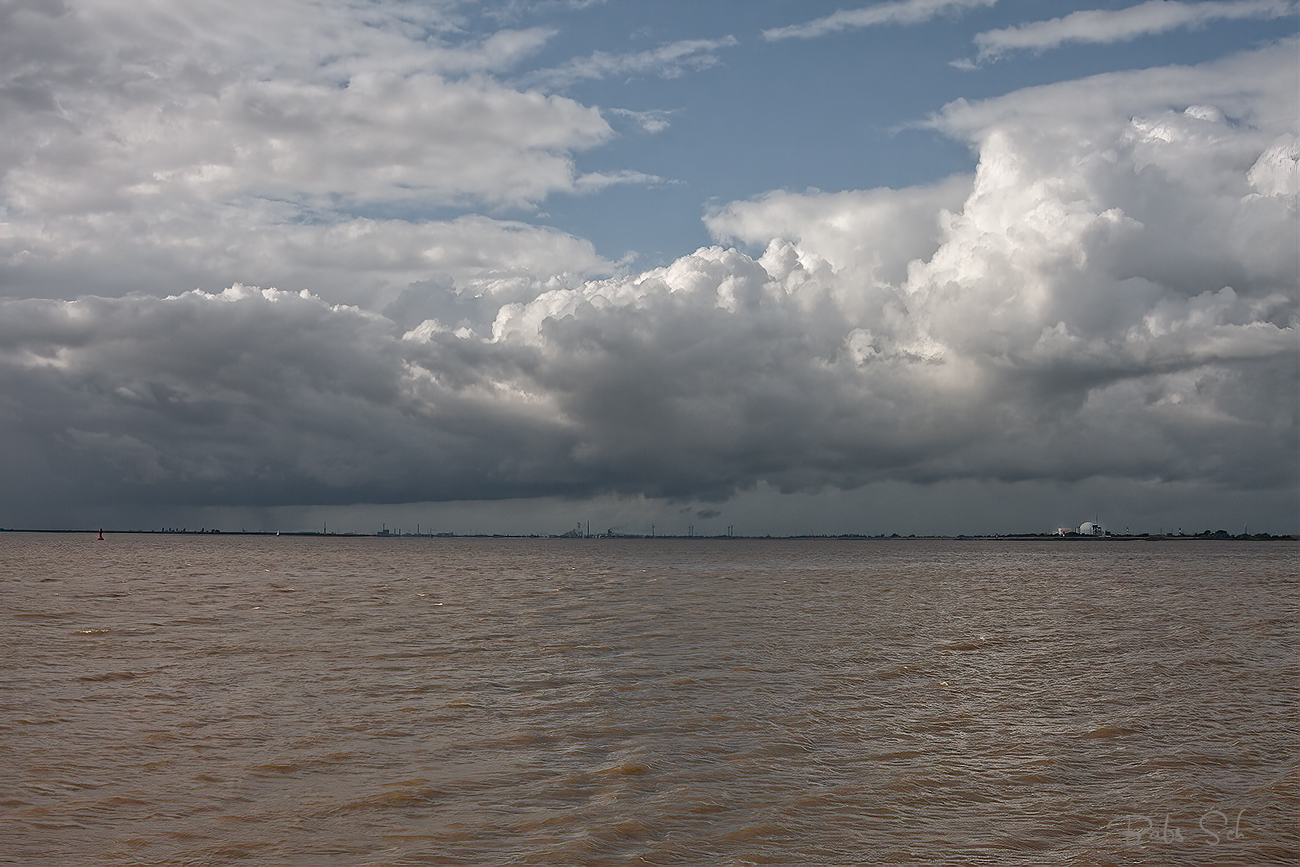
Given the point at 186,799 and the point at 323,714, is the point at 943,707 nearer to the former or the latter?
the point at 323,714

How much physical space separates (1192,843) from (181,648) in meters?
27.6

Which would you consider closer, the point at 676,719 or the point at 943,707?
the point at 676,719

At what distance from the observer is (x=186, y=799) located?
12492 millimetres

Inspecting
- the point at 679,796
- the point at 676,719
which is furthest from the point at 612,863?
the point at 676,719

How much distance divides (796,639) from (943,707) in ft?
41.0

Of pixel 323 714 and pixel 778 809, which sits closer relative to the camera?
pixel 778 809

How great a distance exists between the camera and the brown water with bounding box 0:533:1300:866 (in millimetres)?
10930

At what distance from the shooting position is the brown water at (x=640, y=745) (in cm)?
1093

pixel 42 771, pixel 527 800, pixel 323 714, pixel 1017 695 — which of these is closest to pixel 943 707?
pixel 1017 695

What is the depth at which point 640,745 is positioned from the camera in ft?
51.5

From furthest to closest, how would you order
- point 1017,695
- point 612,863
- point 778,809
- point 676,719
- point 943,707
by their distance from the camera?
point 1017,695
point 943,707
point 676,719
point 778,809
point 612,863

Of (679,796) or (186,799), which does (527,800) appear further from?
(186,799)

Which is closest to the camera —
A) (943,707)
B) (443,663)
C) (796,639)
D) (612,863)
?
(612,863)

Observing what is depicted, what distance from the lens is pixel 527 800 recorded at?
1245 cm
